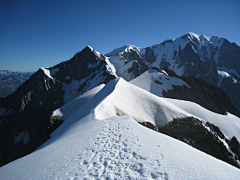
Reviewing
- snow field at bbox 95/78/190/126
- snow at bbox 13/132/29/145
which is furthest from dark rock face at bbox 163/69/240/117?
snow at bbox 13/132/29/145

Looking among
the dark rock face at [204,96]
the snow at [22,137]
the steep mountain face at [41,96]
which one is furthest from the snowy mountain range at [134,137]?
the steep mountain face at [41,96]

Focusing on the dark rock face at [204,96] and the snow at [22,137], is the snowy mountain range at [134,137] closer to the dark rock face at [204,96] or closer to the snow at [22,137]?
the dark rock face at [204,96]

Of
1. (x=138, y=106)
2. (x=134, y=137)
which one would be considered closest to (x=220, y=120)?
(x=138, y=106)

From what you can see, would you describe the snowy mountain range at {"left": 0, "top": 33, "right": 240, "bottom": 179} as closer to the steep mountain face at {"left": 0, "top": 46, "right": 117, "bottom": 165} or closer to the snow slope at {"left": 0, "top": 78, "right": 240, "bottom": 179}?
the snow slope at {"left": 0, "top": 78, "right": 240, "bottom": 179}

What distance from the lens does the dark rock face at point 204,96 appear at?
2025 inches

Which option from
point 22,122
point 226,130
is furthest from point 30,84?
point 226,130

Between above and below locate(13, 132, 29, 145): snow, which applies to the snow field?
above

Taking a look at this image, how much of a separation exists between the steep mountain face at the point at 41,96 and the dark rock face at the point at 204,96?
45220 mm

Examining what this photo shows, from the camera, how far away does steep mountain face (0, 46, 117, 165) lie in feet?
252

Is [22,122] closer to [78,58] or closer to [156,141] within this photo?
[78,58]

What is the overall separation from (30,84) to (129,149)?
12512 centimetres

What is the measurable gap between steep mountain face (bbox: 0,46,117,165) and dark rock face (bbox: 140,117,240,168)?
6483cm

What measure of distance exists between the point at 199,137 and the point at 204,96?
39.8 m

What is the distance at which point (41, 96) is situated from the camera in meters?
102
